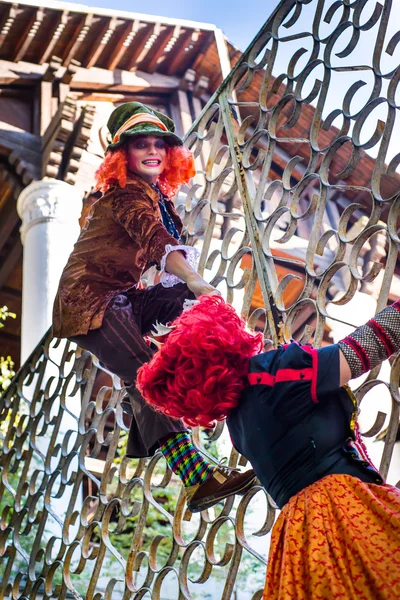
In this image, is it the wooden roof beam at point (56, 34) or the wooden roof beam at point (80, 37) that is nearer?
the wooden roof beam at point (56, 34)

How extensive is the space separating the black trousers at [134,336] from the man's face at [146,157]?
379 millimetres

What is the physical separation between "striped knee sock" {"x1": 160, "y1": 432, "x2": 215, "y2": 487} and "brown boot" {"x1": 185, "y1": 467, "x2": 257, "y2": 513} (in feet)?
0.16

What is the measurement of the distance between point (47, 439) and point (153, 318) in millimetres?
3298

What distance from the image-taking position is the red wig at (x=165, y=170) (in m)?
3.03

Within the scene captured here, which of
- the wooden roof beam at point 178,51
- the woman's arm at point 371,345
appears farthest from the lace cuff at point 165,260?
the wooden roof beam at point 178,51

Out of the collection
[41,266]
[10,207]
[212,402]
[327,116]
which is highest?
[10,207]

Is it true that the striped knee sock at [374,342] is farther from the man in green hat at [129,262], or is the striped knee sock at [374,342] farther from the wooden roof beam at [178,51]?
the wooden roof beam at [178,51]

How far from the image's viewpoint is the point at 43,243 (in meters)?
7.56

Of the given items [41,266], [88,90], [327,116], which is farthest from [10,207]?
[327,116]

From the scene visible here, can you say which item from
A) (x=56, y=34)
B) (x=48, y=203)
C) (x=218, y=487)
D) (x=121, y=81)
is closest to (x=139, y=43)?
(x=121, y=81)

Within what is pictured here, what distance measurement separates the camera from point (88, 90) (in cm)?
997

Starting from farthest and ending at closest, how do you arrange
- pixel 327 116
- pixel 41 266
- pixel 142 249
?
pixel 41 266 → pixel 142 249 → pixel 327 116

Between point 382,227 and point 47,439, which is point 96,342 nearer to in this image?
point 382,227

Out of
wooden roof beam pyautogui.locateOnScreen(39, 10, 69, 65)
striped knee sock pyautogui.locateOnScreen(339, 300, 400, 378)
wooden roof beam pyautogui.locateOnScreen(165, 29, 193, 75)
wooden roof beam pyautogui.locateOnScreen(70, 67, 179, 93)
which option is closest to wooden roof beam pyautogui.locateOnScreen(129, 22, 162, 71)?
wooden roof beam pyautogui.locateOnScreen(70, 67, 179, 93)
